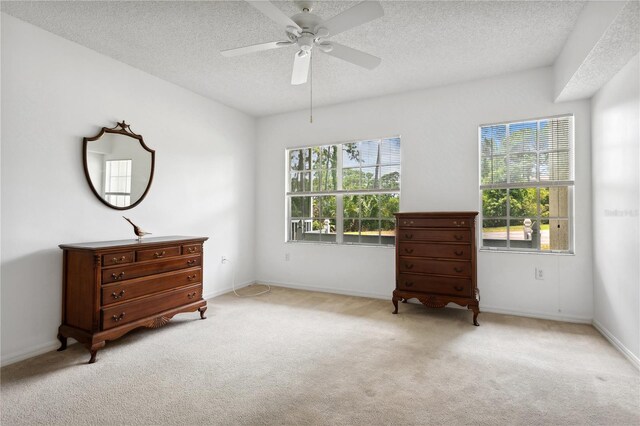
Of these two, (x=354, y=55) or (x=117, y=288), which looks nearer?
(x=354, y=55)

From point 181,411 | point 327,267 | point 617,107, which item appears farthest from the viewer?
point 327,267

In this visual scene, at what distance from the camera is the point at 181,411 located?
1.93 metres

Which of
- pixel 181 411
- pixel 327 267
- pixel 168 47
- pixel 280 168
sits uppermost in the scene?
pixel 168 47

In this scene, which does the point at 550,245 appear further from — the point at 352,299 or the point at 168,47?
the point at 168,47

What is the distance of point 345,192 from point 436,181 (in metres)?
1.27

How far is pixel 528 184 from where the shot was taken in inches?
147

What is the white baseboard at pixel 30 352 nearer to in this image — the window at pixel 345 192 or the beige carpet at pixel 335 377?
the beige carpet at pixel 335 377

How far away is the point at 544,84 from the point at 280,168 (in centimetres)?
353

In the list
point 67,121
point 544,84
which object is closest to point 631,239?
point 544,84

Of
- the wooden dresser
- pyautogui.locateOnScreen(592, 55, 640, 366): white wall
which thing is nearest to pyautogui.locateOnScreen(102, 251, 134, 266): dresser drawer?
the wooden dresser

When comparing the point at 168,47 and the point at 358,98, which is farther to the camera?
the point at 358,98

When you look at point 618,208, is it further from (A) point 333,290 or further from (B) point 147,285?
(B) point 147,285

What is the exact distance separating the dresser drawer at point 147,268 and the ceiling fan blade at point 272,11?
2.29 metres

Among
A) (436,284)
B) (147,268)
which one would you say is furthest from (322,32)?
(436,284)
